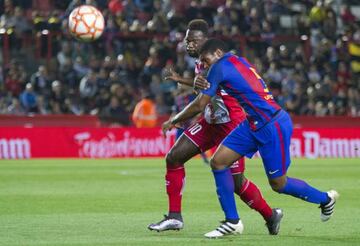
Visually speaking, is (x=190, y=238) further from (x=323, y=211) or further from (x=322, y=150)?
(x=322, y=150)

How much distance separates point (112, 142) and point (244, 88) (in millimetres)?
17696

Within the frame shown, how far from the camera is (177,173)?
416 inches

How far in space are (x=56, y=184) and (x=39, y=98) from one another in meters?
9.69

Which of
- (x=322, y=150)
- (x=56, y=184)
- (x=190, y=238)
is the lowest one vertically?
(x=322, y=150)

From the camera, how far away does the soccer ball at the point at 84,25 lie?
18.4 m

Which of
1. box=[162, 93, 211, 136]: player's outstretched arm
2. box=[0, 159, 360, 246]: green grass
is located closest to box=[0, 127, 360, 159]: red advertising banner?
box=[0, 159, 360, 246]: green grass

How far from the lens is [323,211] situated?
395 inches

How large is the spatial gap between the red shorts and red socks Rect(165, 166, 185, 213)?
13.6 inches

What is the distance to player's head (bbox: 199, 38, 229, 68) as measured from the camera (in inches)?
384

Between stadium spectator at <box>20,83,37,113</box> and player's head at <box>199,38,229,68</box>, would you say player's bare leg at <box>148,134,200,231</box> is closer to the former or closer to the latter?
player's head at <box>199,38,229,68</box>

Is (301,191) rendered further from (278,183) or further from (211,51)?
(211,51)

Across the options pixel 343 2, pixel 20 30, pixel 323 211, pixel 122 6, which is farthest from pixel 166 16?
pixel 323 211

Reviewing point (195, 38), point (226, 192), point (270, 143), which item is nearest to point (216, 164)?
point (226, 192)

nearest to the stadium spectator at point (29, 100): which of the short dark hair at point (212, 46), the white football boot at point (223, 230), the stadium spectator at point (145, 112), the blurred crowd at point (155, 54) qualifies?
the blurred crowd at point (155, 54)
